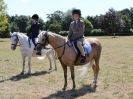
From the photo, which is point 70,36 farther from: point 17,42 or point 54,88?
point 17,42

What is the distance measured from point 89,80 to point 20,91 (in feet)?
10.8

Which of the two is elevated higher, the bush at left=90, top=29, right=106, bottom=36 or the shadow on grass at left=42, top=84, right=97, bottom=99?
the shadow on grass at left=42, top=84, right=97, bottom=99

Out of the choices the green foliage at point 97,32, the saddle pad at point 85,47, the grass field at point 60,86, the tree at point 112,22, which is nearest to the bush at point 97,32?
the green foliage at point 97,32

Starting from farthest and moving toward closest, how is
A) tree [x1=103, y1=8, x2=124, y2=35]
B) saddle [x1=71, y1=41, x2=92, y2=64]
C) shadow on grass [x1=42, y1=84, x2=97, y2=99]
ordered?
tree [x1=103, y1=8, x2=124, y2=35] < saddle [x1=71, y1=41, x2=92, y2=64] < shadow on grass [x1=42, y1=84, x2=97, y2=99]

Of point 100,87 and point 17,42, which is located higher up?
point 17,42

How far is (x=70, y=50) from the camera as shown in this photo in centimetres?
1137

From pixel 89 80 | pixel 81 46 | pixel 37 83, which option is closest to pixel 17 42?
pixel 37 83

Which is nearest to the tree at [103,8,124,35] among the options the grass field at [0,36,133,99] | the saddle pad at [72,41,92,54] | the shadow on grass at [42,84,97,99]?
the grass field at [0,36,133,99]

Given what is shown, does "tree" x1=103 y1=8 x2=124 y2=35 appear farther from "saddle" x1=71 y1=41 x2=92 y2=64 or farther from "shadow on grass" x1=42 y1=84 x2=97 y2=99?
"shadow on grass" x1=42 y1=84 x2=97 y2=99

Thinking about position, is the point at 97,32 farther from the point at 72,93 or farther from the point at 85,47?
the point at 72,93

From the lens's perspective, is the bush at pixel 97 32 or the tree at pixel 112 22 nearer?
the tree at pixel 112 22

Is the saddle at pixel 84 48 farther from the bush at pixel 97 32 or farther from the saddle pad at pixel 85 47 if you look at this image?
the bush at pixel 97 32

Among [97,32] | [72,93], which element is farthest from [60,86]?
[97,32]

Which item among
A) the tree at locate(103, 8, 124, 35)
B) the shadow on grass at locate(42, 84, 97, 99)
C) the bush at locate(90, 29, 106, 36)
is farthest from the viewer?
the bush at locate(90, 29, 106, 36)
